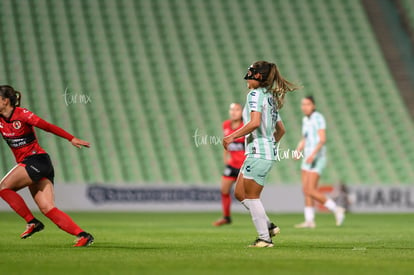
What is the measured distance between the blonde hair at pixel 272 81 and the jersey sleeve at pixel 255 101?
17 centimetres

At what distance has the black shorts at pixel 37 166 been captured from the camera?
8.85 metres

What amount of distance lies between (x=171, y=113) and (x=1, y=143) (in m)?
5.36

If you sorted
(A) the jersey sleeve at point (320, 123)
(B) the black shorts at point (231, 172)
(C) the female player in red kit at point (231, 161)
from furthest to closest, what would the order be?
(B) the black shorts at point (231, 172), (C) the female player in red kit at point (231, 161), (A) the jersey sleeve at point (320, 123)

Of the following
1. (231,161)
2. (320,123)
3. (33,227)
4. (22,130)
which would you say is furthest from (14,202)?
(320,123)

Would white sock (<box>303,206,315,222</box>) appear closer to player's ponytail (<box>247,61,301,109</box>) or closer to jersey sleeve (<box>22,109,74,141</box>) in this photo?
player's ponytail (<box>247,61,301,109</box>)

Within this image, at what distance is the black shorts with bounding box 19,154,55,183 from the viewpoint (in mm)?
8845

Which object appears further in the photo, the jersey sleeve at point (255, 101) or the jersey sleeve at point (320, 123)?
the jersey sleeve at point (320, 123)

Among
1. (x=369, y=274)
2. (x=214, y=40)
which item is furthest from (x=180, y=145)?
(x=369, y=274)

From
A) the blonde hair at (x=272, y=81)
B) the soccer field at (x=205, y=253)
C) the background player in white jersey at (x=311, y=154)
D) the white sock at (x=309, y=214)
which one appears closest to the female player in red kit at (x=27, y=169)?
the soccer field at (x=205, y=253)

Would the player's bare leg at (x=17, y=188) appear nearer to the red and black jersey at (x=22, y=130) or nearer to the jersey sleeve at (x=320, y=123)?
the red and black jersey at (x=22, y=130)

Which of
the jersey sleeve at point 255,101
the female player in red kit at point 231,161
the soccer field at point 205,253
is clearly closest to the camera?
the soccer field at point 205,253

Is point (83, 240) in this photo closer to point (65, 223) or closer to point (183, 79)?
point (65, 223)

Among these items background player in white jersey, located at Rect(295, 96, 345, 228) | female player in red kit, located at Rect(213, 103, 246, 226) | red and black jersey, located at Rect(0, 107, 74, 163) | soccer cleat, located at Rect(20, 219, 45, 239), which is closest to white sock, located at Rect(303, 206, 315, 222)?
background player in white jersey, located at Rect(295, 96, 345, 228)

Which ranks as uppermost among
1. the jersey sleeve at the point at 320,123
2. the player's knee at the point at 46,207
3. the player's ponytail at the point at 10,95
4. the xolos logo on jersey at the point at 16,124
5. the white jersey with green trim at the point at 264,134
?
the player's ponytail at the point at 10,95
